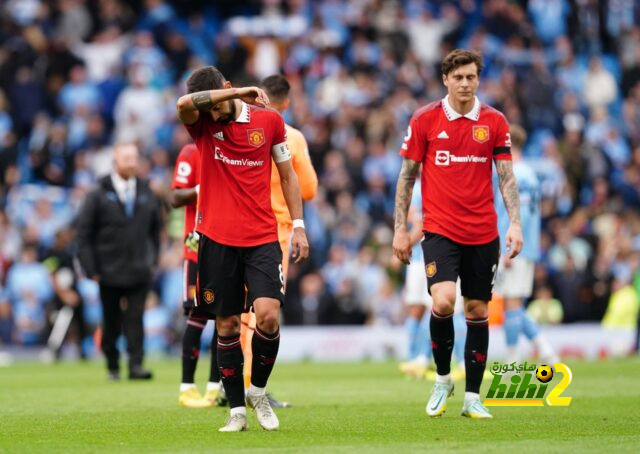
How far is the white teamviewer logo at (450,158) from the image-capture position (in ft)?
32.7

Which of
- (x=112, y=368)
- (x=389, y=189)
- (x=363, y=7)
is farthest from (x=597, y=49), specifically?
(x=112, y=368)

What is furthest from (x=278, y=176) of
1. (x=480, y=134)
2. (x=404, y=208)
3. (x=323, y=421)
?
(x=323, y=421)

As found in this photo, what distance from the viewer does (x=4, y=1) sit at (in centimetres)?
2852

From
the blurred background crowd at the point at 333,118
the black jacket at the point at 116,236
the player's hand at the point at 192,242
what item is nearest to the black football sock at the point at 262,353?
the player's hand at the point at 192,242

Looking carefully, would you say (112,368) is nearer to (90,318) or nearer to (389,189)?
(90,318)

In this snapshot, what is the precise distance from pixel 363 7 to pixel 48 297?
1036 centimetres

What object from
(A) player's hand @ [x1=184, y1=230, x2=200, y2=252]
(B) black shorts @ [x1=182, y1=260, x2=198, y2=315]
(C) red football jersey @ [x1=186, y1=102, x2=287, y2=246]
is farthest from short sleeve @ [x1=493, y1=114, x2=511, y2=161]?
(B) black shorts @ [x1=182, y1=260, x2=198, y2=315]

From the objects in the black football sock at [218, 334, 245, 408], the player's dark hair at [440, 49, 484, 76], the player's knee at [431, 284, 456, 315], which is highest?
the player's dark hair at [440, 49, 484, 76]

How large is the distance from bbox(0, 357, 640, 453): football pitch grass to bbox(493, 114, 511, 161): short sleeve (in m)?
1.94

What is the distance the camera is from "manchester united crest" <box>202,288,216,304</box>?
896cm

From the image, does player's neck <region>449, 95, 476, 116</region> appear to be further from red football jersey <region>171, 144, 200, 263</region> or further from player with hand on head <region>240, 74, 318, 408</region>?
red football jersey <region>171, 144, 200, 263</region>

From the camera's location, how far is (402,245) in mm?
9852

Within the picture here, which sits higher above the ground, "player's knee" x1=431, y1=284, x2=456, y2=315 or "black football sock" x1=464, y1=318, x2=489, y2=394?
"player's knee" x1=431, y1=284, x2=456, y2=315

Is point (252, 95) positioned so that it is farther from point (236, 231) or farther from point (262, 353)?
point (262, 353)
